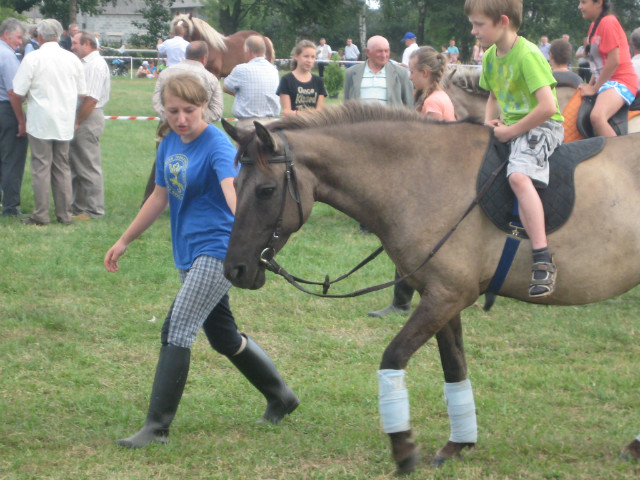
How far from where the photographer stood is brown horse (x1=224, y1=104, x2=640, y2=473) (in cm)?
379

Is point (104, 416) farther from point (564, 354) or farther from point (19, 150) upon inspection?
point (19, 150)

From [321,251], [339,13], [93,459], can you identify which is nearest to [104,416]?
[93,459]

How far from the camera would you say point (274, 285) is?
7.95 m

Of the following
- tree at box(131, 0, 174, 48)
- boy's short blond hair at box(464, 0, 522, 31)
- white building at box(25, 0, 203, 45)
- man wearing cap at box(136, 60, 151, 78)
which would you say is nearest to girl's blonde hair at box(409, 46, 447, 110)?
boy's short blond hair at box(464, 0, 522, 31)

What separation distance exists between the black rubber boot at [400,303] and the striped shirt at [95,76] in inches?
209

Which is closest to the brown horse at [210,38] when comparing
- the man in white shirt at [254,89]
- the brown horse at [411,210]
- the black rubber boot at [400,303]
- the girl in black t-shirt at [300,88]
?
the man in white shirt at [254,89]

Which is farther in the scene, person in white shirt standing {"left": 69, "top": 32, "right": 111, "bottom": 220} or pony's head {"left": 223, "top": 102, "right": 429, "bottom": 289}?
person in white shirt standing {"left": 69, "top": 32, "right": 111, "bottom": 220}

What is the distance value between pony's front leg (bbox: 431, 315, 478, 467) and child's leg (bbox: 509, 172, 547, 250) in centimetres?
67

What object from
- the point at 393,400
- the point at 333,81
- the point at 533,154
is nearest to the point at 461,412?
the point at 393,400

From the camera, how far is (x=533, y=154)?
3902mm

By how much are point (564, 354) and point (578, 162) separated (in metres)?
2.52

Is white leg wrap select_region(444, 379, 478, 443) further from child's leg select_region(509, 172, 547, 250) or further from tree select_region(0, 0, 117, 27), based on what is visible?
tree select_region(0, 0, 117, 27)

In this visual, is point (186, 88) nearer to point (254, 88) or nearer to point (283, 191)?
point (283, 191)

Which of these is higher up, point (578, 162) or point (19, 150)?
point (578, 162)
